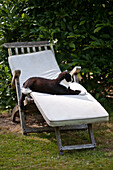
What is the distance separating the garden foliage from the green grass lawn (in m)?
1.11

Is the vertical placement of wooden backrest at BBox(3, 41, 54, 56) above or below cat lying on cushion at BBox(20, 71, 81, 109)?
above

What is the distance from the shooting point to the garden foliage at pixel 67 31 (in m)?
4.58

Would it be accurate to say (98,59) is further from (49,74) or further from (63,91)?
(63,91)

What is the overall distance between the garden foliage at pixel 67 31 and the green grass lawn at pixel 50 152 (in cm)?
111

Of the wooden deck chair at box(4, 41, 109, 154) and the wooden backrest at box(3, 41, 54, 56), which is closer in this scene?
the wooden deck chair at box(4, 41, 109, 154)

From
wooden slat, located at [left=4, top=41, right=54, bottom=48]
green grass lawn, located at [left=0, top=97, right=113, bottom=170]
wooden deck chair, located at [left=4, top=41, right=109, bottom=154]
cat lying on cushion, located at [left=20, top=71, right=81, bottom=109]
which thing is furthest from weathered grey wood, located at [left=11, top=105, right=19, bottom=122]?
wooden slat, located at [left=4, top=41, right=54, bottom=48]

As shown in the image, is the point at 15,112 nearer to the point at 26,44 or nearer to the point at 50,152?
the point at 26,44

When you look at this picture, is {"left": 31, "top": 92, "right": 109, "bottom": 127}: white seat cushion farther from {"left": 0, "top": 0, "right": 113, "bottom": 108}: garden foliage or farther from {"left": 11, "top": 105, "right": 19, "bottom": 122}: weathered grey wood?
{"left": 0, "top": 0, "right": 113, "bottom": 108}: garden foliage

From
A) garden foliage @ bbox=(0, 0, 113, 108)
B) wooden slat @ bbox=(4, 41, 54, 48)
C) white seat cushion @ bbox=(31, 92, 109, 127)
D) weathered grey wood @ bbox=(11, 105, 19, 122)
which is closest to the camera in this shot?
white seat cushion @ bbox=(31, 92, 109, 127)

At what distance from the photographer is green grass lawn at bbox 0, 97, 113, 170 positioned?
261 centimetres

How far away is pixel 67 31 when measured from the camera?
4863mm

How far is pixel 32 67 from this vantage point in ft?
14.1

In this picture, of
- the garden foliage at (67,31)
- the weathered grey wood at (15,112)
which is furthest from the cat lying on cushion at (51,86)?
the garden foliage at (67,31)

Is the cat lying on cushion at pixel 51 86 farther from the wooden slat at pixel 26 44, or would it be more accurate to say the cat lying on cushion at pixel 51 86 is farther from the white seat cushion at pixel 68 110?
the wooden slat at pixel 26 44
